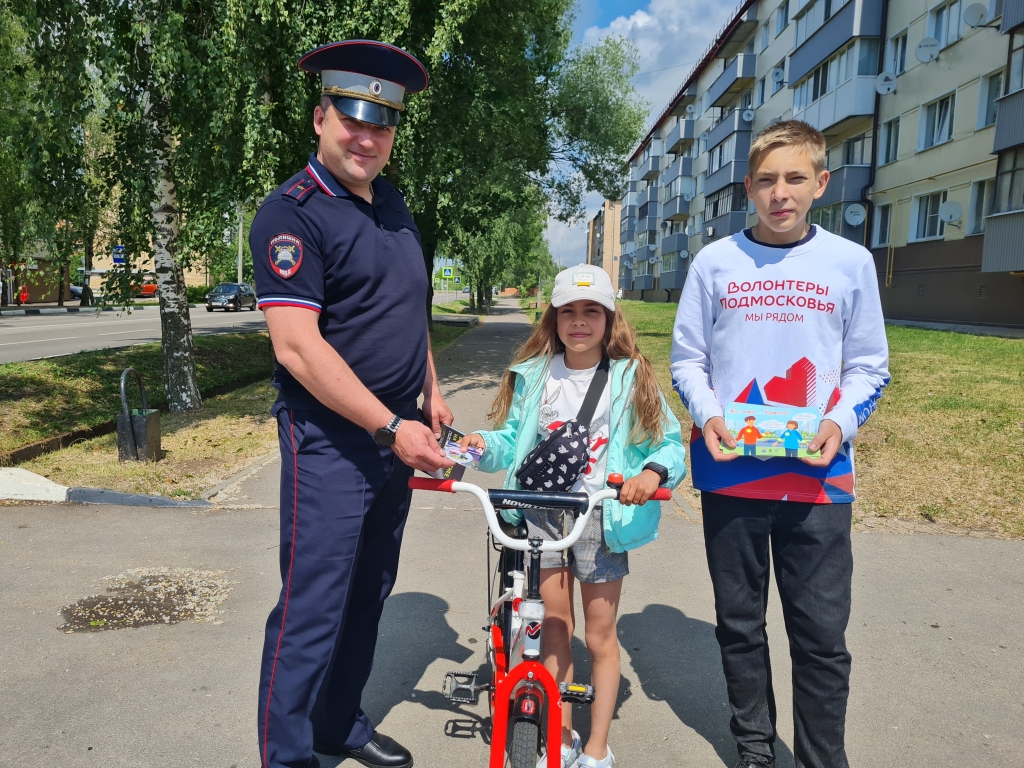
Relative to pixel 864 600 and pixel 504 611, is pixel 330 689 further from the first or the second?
pixel 864 600

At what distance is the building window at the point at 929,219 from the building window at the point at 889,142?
2262 millimetres

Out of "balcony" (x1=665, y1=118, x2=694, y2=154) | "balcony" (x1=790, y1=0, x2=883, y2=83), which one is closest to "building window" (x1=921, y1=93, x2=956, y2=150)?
"balcony" (x1=790, y1=0, x2=883, y2=83)

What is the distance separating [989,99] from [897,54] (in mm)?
5676

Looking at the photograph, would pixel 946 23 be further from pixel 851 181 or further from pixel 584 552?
pixel 584 552

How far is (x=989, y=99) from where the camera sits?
21.2m

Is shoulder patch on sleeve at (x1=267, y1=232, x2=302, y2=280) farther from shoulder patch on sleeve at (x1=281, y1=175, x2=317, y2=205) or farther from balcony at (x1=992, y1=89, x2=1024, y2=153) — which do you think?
balcony at (x1=992, y1=89, x2=1024, y2=153)

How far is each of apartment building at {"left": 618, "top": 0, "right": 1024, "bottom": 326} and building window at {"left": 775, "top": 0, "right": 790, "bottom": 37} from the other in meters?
0.12

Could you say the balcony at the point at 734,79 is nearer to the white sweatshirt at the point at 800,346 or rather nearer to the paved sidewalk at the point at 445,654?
the paved sidewalk at the point at 445,654

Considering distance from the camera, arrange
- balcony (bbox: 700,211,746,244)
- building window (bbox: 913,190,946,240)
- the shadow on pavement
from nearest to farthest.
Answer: the shadow on pavement < building window (bbox: 913,190,946,240) < balcony (bbox: 700,211,746,244)

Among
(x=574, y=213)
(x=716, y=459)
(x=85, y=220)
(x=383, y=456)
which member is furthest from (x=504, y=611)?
(x=574, y=213)

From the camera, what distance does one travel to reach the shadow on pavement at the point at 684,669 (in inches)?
122

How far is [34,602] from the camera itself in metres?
4.11

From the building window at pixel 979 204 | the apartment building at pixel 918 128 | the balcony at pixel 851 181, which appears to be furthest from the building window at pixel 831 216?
the building window at pixel 979 204

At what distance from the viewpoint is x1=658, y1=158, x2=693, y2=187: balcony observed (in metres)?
55.6
